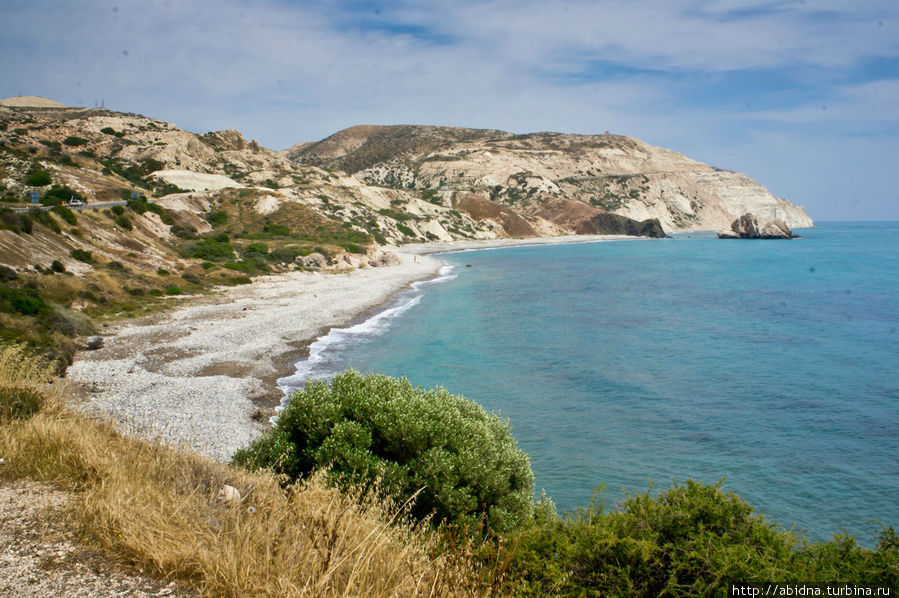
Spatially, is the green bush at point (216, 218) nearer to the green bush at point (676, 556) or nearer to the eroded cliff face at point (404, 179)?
the eroded cliff face at point (404, 179)

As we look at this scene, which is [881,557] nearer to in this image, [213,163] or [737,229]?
[213,163]

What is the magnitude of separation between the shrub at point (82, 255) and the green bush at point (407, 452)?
94.2 ft

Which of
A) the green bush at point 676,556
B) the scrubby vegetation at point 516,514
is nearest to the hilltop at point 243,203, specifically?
the scrubby vegetation at point 516,514

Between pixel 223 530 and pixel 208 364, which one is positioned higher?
pixel 223 530

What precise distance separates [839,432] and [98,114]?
113m

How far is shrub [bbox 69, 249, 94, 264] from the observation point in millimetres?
32281

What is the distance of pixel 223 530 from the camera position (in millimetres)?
4969

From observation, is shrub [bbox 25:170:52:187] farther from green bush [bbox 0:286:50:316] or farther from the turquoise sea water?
the turquoise sea water

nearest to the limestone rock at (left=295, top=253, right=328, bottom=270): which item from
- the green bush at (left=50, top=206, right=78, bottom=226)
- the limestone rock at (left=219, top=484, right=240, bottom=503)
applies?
the green bush at (left=50, top=206, right=78, bottom=226)

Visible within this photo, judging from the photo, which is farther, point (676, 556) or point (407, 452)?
point (407, 452)

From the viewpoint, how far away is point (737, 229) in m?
148

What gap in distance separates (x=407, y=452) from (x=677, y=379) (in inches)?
685

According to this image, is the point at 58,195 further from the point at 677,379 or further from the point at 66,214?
the point at 677,379

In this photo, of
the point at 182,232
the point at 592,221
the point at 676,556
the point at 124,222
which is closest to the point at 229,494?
the point at 676,556
